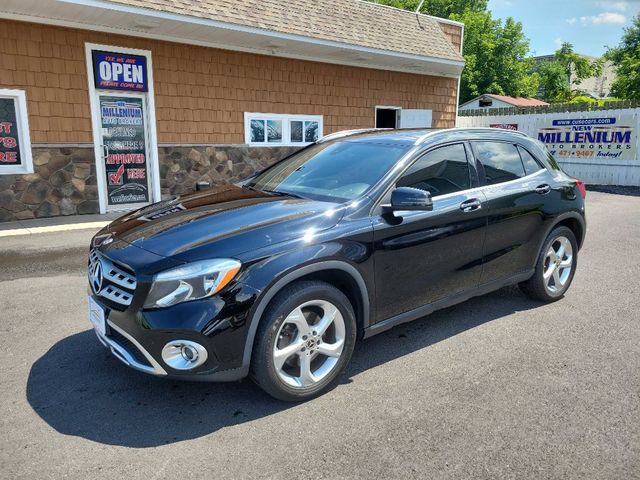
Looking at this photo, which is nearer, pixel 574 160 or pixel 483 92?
pixel 574 160

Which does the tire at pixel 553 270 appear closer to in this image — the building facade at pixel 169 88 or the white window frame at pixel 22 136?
the building facade at pixel 169 88

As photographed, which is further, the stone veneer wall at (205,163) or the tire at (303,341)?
the stone veneer wall at (205,163)

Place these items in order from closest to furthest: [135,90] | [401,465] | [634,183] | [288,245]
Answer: [401,465] → [288,245] → [135,90] → [634,183]

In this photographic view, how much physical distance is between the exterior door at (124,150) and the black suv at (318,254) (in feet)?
20.7

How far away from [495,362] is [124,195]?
8.44 metres

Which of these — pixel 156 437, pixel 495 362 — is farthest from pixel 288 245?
pixel 495 362

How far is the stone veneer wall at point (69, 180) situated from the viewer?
898 centimetres

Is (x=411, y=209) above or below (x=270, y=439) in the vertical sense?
above

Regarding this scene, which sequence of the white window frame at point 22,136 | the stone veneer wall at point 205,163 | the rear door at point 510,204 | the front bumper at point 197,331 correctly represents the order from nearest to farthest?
1. the front bumper at point 197,331
2. the rear door at point 510,204
3. the white window frame at point 22,136
4. the stone veneer wall at point 205,163

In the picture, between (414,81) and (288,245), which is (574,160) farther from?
(288,245)

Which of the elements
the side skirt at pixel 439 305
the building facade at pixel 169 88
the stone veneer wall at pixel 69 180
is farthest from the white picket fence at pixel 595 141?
the side skirt at pixel 439 305

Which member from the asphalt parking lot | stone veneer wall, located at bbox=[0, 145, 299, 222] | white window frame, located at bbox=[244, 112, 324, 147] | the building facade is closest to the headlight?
the asphalt parking lot

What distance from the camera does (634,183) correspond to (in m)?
14.7

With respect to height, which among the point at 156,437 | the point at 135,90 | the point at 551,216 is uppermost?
the point at 135,90
